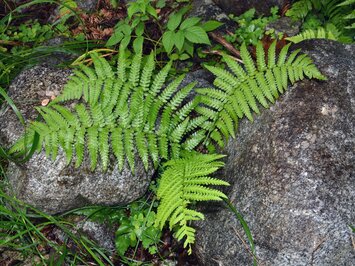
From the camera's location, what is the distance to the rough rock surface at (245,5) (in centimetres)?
539

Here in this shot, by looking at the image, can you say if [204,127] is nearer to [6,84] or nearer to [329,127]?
[329,127]

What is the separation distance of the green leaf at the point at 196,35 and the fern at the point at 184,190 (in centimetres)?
126

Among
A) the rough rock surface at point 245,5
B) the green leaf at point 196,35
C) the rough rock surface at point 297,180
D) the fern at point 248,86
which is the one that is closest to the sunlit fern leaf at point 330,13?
the rough rock surface at point 245,5

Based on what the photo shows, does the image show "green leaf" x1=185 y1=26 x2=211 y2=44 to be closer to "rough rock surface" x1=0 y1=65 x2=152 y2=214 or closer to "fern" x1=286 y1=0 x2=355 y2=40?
"fern" x1=286 y1=0 x2=355 y2=40

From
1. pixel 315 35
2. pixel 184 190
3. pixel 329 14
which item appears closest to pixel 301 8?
pixel 329 14

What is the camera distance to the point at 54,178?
4.07 metres

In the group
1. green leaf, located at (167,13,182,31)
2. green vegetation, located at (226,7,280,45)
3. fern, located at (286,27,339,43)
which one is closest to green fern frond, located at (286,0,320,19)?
green vegetation, located at (226,7,280,45)

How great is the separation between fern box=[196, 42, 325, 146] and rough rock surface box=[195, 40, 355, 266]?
0.13 m

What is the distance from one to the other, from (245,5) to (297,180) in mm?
2587

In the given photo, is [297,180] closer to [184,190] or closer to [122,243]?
[184,190]

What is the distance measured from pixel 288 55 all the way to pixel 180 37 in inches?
42.5

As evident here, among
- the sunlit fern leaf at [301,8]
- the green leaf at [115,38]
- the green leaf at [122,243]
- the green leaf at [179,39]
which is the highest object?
the sunlit fern leaf at [301,8]

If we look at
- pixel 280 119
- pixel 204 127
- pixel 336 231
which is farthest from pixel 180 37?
pixel 336 231

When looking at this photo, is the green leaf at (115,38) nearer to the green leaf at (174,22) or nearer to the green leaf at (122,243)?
the green leaf at (174,22)
